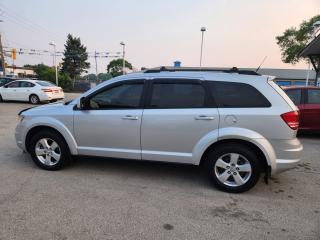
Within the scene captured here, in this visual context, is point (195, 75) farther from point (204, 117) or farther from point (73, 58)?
point (73, 58)

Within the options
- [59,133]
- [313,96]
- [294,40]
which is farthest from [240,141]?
[294,40]

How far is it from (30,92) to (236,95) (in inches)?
569

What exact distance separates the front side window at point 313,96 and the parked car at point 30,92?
43.3 ft

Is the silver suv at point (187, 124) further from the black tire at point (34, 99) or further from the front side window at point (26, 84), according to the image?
the front side window at point (26, 84)

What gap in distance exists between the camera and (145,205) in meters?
3.50

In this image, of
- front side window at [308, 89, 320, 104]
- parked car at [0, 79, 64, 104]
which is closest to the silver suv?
front side window at [308, 89, 320, 104]

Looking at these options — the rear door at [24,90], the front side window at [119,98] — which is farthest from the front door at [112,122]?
the rear door at [24,90]

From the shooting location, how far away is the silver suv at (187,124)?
12.3ft

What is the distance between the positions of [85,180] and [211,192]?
79.1 inches

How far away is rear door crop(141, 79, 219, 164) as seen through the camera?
391 cm

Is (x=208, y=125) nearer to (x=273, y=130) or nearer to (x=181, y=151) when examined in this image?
(x=181, y=151)

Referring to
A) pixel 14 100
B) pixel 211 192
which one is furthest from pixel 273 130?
pixel 14 100

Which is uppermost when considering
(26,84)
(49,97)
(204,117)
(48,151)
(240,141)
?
(26,84)

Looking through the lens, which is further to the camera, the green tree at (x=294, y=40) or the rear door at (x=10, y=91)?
the green tree at (x=294, y=40)
